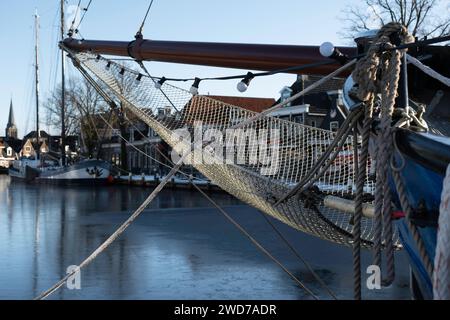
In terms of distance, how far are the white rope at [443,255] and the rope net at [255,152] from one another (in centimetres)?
212

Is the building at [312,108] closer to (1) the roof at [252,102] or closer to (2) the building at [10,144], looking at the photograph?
(1) the roof at [252,102]

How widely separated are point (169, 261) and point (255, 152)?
498cm

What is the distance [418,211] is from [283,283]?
6.22 meters

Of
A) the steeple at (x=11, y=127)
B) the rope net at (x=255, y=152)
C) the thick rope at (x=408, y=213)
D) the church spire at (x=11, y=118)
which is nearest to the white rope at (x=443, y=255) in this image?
the thick rope at (x=408, y=213)

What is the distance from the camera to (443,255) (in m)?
1.88

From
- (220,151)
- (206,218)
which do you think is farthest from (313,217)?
(206,218)

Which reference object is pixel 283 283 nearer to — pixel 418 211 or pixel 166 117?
pixel 166 117

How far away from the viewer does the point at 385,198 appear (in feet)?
8.84

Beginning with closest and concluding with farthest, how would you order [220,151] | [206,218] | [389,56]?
[389,56] < [220,151] < [206,218]

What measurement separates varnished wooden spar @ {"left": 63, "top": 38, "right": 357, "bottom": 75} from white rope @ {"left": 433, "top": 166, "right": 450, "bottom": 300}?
2.32 meters

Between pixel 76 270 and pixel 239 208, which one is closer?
pixel 76 270

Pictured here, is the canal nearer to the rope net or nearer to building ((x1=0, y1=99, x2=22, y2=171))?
the rope net

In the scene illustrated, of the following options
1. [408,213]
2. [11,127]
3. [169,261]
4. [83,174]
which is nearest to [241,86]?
[408,213]

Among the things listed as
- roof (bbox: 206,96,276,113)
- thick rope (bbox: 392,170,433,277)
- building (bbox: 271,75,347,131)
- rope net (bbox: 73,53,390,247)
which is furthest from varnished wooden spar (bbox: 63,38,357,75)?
roof (bbox: 206,96,276,113)
